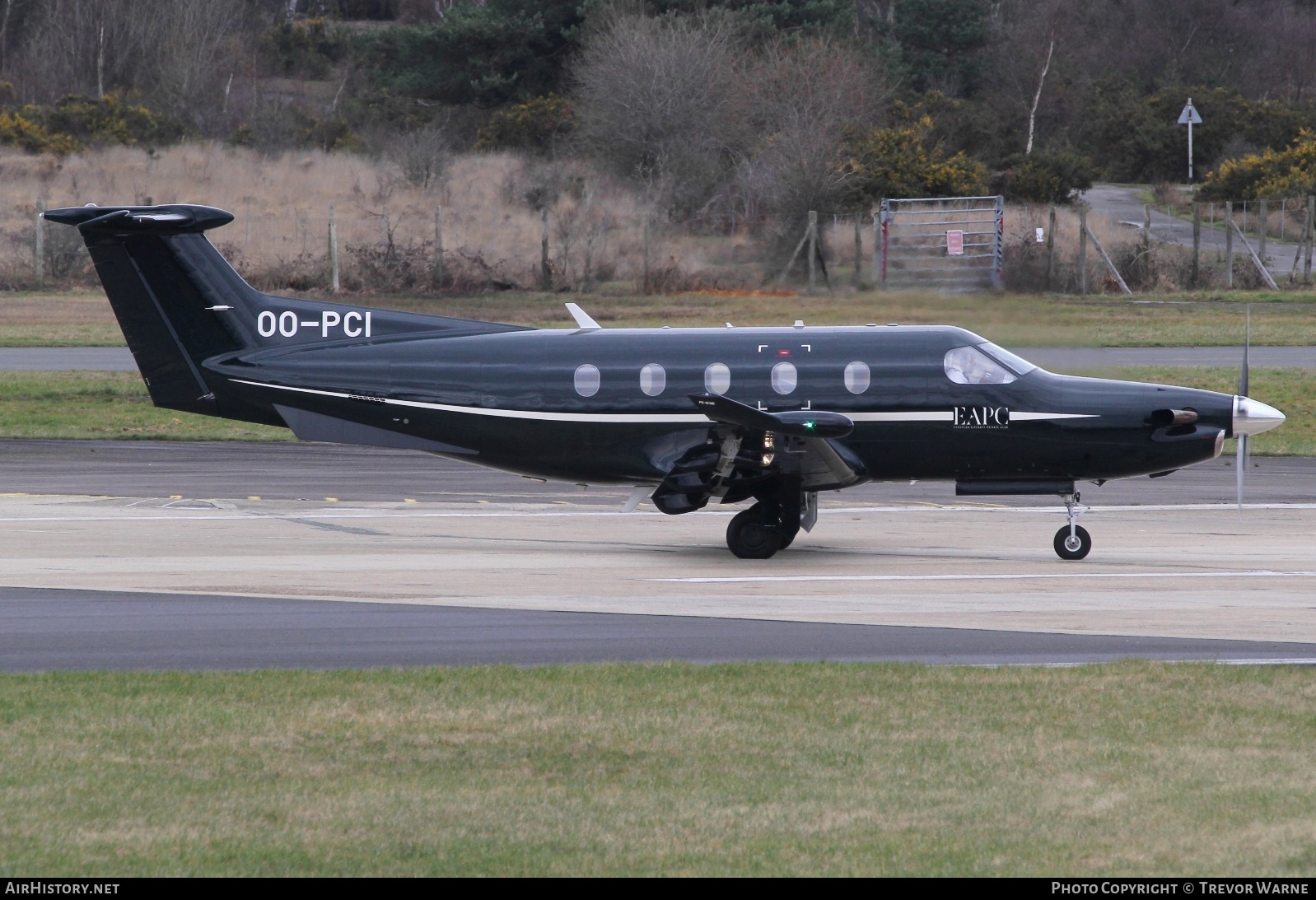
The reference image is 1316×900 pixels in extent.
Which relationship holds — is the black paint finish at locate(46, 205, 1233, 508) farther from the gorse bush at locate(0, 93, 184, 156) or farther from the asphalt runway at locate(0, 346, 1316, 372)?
the gorse bush at locate(0, 93, 184, 156)

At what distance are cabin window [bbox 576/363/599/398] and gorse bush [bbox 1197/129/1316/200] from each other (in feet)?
140

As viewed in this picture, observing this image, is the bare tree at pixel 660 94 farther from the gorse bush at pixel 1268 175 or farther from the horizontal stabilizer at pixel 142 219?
the horizontal stabilizer at pixel 142 219

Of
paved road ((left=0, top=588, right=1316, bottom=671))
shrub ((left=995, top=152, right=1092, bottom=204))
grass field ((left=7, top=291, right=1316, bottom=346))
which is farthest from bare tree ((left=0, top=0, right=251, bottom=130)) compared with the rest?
paved road ((left=0, top=588, right=1316, bottom=671))

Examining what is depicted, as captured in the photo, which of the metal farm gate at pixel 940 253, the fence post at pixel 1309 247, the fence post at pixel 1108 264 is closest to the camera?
the metal farm gate at pixel 940 253

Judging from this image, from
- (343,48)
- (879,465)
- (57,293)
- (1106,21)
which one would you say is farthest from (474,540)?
(1106,21)

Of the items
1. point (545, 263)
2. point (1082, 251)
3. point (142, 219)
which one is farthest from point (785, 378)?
point (545, 263)

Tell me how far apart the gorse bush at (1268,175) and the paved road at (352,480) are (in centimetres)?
3167

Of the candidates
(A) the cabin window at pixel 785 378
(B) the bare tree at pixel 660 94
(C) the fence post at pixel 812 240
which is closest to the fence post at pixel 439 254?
(B) the bare tree at pixel 660 94

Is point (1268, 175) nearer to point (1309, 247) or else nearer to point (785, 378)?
point (1309, 247)

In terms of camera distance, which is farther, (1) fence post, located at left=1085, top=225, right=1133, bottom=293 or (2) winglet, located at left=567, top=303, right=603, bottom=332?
(1) fence post, located at left=1085, top=225, right=1133, bottom=293

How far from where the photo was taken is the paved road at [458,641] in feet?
36.6

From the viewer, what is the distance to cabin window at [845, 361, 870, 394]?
16156 millimetres

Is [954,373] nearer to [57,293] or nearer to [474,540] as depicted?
[474,540]

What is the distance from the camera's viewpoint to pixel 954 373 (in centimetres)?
1623
